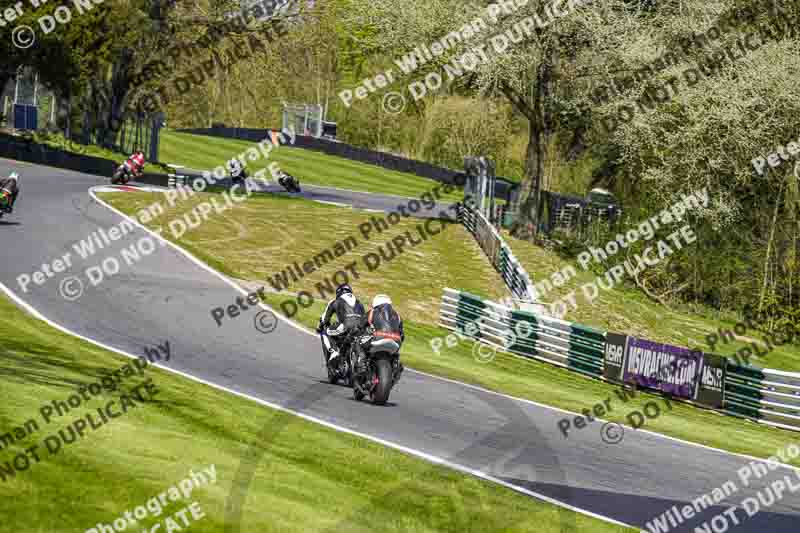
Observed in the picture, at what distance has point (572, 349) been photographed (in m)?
25.0

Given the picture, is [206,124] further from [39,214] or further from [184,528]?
[184,528]

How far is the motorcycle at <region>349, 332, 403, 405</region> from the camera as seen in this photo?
14281 millimetres

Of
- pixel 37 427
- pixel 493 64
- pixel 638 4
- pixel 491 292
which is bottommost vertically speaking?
pixel 491 292

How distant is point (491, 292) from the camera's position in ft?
111

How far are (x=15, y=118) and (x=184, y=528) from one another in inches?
1865

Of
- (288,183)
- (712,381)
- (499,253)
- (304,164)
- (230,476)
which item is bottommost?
(712,381)

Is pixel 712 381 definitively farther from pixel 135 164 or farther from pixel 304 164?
pixel 304 164

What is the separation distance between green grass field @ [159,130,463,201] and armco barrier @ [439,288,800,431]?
1394 inches

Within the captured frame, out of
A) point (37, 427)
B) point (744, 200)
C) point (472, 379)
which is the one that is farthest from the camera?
point (744, 200)

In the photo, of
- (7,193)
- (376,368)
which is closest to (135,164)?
(7,193)

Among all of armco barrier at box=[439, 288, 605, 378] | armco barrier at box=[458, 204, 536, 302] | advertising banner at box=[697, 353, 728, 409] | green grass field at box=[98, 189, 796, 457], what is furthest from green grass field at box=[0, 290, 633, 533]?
armco barrier at box=[458, 204, 536, 302]

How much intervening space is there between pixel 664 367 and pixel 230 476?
1531 centimetres

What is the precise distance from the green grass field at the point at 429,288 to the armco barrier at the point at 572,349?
1.57 feet

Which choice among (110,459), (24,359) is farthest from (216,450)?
(24,359)
